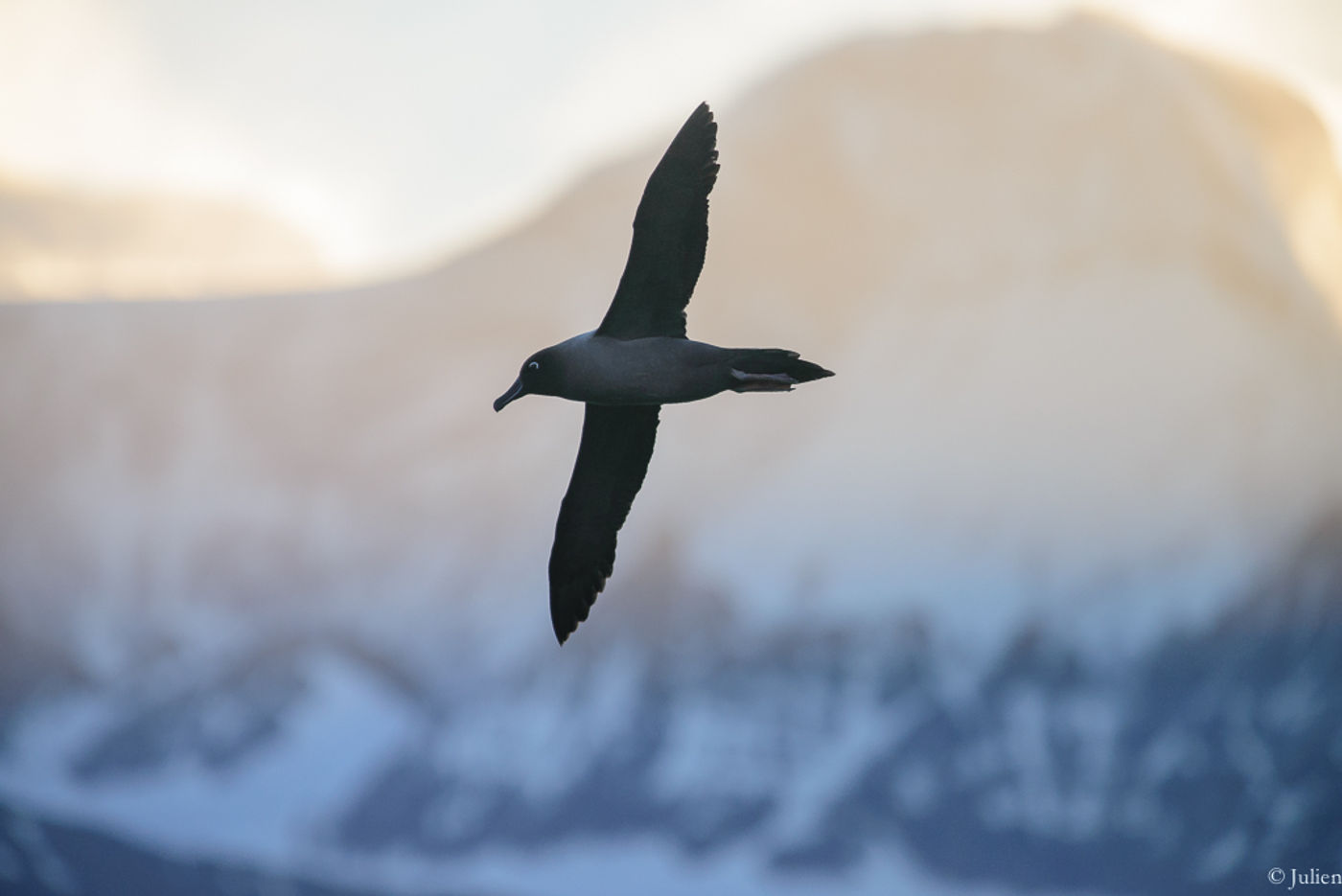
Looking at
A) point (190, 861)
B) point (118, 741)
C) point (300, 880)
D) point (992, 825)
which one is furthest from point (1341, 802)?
point (118, 741)

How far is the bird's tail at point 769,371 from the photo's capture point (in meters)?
9.23

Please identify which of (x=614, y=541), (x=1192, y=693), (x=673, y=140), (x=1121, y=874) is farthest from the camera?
(x=1192, y=693)

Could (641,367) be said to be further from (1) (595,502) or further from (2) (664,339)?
(1) (595,502)

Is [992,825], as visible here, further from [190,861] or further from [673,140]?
[673,140]

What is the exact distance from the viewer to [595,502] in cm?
1108

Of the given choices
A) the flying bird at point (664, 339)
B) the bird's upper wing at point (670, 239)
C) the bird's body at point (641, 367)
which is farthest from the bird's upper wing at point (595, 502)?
the bird's upper wing at point (670, 239)

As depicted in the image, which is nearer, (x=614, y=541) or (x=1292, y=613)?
(x=614, y=541)

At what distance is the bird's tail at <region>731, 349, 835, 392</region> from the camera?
30.3ft

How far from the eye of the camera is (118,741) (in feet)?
229

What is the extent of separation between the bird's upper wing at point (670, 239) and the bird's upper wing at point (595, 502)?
138 cm

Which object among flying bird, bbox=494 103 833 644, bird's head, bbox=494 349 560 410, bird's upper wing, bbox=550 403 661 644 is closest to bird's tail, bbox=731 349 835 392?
flying bird, bbox=494 103 833 644

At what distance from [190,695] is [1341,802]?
58.8m

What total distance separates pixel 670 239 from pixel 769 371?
112cm

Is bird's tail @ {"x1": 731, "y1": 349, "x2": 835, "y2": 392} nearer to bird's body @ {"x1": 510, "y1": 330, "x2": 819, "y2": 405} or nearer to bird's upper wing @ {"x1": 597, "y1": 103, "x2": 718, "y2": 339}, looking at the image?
bird's body @ {"x1": 510, "y1": 330, "x2": 819, "y2": 405}
